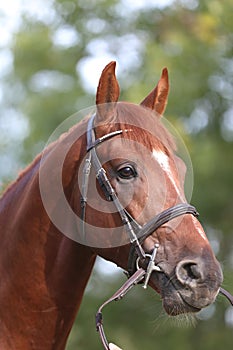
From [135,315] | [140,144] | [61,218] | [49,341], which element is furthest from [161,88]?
[135,315]

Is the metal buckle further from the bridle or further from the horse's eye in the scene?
the horse's eye

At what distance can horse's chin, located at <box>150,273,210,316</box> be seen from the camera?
407 cm

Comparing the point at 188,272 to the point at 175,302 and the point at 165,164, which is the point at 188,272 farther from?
the point at 165,164

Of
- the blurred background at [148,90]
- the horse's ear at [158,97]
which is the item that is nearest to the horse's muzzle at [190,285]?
the horse's ear at [158,97]

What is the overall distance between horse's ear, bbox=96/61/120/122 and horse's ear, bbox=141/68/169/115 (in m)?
0.36

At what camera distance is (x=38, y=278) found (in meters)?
4.56

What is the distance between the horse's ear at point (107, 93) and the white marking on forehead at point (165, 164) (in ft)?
1.28

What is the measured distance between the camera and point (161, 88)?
489 cm

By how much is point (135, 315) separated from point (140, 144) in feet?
38.7

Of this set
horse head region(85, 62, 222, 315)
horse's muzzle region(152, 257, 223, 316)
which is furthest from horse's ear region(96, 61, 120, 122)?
horse's muzzle region(152, 257, 223, 316)

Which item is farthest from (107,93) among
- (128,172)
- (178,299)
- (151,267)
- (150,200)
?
(178,299)

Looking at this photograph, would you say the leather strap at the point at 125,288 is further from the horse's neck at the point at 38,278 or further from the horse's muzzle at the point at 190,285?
the horse's neck at the point at 38,278

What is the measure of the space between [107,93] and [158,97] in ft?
1.63

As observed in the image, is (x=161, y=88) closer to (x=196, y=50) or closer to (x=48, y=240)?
(x=48, y=240)
